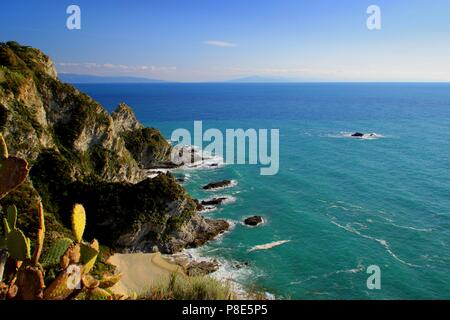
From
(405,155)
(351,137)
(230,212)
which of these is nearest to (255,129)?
(351,137)

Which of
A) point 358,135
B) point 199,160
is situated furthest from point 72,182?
point 358,135

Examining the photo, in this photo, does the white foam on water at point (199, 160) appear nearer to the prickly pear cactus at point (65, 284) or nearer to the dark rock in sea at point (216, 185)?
the dark rock in sea at point (216, 185)

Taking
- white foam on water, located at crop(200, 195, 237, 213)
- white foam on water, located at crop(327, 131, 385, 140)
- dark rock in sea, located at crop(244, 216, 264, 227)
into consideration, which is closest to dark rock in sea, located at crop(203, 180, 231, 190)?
white foam on water, located at crop(200, 195, 237, 213)

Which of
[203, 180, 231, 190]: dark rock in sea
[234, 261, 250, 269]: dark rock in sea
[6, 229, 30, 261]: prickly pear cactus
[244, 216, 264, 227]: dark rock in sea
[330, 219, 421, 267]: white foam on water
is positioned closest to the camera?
[6, 229, 30, 261]: prickly pear cactus

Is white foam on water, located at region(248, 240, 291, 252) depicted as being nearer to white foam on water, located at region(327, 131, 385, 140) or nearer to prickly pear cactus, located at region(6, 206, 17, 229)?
prickly pear cactus, located at region(6, 206, 17, 229)

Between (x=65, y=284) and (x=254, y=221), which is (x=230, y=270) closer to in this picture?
(x=254, y=221)

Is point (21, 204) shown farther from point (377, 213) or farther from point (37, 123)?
point (377, 213)
